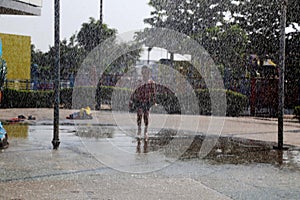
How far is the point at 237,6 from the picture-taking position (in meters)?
31.7

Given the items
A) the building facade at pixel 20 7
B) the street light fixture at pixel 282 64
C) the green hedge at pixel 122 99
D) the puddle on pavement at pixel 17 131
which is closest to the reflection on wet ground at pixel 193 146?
the puddle on pavement at pixel 17 131

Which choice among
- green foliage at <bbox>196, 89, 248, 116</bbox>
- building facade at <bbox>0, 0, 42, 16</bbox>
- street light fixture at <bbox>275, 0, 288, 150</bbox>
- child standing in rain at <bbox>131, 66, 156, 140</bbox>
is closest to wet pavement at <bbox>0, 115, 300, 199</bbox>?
street light fixture at <bbox>275, 0, 288, 150</bbox>

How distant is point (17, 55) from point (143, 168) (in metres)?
27.0

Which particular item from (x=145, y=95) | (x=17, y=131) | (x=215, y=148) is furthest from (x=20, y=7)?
(x=215, y=148)

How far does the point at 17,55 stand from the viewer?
33.6 metres

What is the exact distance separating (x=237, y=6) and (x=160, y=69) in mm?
8355

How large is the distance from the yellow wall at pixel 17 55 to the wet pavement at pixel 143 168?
21178mm

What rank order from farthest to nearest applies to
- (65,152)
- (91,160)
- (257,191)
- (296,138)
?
(296,138), (65,152), (91,160), (257,191)

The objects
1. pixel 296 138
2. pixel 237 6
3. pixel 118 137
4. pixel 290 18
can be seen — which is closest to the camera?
pixel 118 137

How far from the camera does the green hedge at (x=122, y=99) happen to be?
78.7 feet

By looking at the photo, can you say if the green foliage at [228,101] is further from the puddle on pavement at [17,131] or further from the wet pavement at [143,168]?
the wet pavement at [143,168]

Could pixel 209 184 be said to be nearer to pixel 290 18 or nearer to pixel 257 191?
pixel 257 191

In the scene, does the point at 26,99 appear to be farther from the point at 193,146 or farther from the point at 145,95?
the point at 193,146

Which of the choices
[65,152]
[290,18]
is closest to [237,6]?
[290,18]
